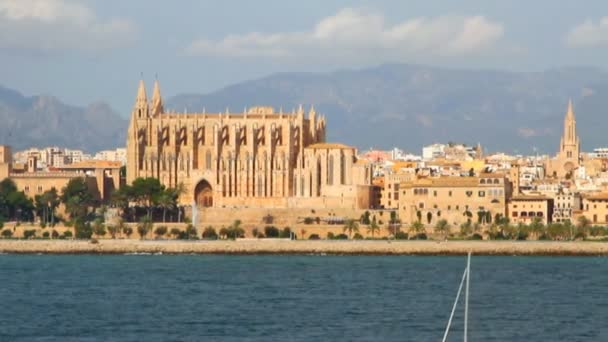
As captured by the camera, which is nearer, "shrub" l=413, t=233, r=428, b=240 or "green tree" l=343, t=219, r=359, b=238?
"shrub" l=413, t=233, r=428, b=240

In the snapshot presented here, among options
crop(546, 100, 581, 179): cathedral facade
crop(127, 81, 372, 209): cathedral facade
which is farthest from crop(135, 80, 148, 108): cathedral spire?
crop(546, 100, 581, 179): cathedral facade

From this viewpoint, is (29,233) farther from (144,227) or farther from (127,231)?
(144,227)

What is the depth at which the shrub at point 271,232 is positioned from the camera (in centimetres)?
10600

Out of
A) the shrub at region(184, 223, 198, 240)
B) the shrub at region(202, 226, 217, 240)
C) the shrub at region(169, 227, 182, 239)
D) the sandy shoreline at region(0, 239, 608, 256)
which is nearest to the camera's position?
the sandy shoreline at region(0, 239, 608, 256)

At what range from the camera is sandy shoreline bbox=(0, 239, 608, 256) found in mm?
93250

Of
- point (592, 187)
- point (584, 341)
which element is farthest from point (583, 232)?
point (584, 341)

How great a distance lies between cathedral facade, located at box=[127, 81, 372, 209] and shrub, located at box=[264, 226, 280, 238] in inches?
192

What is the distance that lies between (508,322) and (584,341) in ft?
15.9

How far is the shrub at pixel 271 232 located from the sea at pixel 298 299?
49.0ft

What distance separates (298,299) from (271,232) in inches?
1732

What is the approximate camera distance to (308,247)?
317 ft

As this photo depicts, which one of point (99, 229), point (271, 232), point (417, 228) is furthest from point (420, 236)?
point (99, 229)

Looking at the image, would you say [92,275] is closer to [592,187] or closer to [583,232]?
[583,232]

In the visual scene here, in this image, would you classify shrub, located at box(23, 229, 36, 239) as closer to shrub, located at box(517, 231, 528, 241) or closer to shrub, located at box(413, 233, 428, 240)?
shrub, located at box(413, 233, 428, 240)
